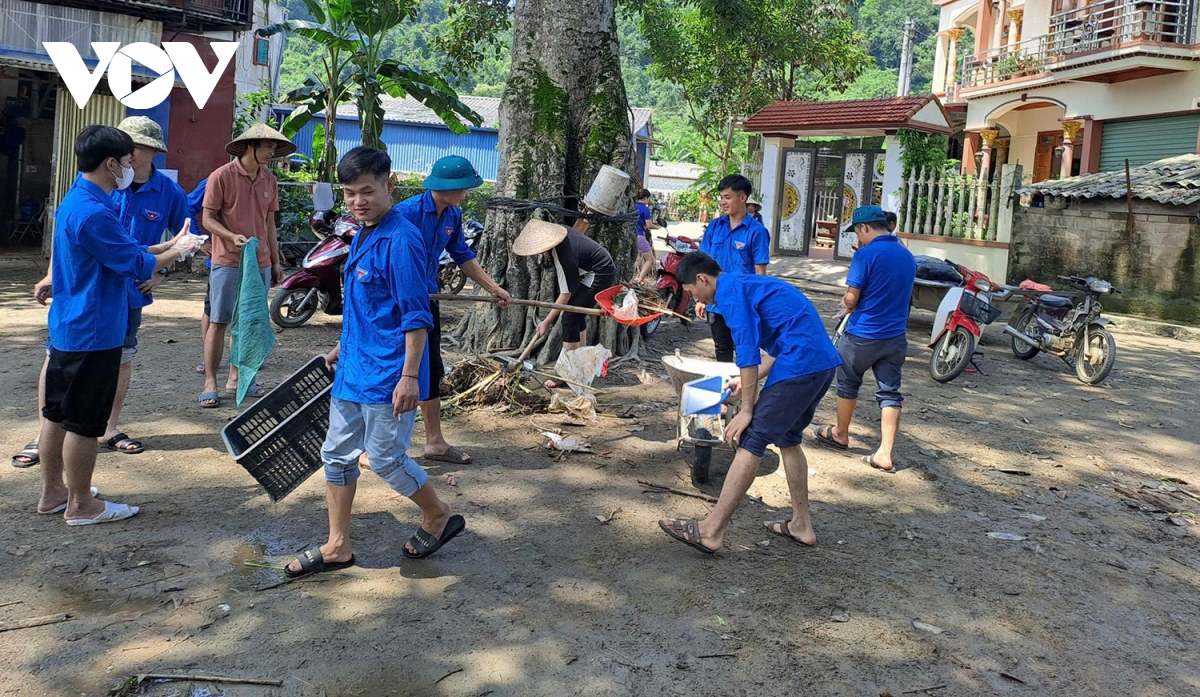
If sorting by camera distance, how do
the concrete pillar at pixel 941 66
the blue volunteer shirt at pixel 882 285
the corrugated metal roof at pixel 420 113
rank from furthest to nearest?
the corrugated metal roof at pixel 420 113 → the concrete pillar at pixel 941 66 → the blue volunteer shirt at pixel 882 285

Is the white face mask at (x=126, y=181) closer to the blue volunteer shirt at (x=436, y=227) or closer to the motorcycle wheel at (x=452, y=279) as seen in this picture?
the blue volunteer shirt at (x=436, y=227)

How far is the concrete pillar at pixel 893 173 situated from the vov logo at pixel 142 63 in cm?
1092

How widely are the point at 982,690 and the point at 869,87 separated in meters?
48.4

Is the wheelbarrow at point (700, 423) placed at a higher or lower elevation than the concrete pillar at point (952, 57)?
lower

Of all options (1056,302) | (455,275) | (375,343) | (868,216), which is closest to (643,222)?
(455,275)

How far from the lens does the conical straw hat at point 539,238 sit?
6680 mm

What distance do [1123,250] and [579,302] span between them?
9663mm

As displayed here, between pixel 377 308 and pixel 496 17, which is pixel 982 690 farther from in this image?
pixel 496 17

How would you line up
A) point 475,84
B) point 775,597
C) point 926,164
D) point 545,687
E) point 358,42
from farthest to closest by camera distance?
point 475,84, point 926,164, point 358,42, point 775,597, point 545,687

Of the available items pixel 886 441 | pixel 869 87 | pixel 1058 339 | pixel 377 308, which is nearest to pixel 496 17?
pixel 1058 339

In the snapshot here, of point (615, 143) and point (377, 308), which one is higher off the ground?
point (615, 143)

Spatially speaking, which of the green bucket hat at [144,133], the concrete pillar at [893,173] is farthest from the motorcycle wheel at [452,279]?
the concrete pillar at [893,173]

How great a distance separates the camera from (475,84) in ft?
193

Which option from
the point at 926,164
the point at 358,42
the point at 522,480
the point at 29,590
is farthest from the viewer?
the point at 926,164
